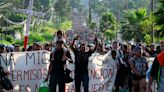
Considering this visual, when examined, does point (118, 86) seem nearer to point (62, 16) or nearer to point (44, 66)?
point (44, 66)

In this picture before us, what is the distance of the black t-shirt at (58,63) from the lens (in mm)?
11141

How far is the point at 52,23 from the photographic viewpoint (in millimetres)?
153375

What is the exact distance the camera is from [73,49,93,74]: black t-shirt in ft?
39.9

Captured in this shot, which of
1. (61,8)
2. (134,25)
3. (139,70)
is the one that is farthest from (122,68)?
(61,8)

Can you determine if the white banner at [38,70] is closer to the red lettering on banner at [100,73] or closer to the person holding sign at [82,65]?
the red lettering on banner at [100,73]

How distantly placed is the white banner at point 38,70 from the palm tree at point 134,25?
38769 millimetres

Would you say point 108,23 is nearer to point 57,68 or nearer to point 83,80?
point 83,80

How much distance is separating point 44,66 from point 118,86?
6.17 ft

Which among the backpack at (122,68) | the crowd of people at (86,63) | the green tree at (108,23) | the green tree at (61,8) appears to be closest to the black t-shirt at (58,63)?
the crowd of people at (86,63)

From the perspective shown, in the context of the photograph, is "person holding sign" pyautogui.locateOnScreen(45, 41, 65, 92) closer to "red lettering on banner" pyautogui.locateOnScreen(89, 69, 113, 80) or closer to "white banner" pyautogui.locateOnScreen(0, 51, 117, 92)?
"white banner" pyautogui.locateOnScreen(0, 51, 117, 92)

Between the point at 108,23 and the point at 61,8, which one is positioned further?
the point at 61,8

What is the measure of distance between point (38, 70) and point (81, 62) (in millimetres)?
1430

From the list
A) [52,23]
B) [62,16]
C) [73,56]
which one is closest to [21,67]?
[73,56]

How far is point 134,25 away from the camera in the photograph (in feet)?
182
